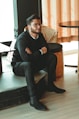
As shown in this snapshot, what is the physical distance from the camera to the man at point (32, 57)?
282cm

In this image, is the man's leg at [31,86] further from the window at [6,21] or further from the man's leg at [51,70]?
the window at [6,21]

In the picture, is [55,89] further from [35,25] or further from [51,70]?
[35,25]

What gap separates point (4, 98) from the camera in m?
2.80

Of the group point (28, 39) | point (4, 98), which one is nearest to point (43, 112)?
point (4, 98)

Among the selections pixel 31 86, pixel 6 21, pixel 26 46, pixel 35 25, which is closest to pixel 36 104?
pixel 31 86

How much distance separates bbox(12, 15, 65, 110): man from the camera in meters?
2.82

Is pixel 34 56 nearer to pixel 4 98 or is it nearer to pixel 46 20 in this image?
pixel 4 98

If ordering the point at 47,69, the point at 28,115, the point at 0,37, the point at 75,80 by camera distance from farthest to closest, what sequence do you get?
the point at 0,37, the point at 75,80, the point at 47,69, the point at 28,115

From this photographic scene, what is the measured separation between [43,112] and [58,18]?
7.21 feet

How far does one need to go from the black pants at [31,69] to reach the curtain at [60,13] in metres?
1.31

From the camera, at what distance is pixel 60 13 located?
4.50m

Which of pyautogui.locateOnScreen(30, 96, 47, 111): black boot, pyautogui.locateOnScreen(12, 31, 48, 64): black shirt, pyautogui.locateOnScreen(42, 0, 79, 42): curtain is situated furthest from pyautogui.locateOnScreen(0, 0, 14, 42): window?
pyautogui.locateOnScreen(30, 96, 47, 111): black boot

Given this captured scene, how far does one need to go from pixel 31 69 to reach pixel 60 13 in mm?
1932

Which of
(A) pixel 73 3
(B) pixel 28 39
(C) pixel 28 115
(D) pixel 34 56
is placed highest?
(A) pixel 73 3
